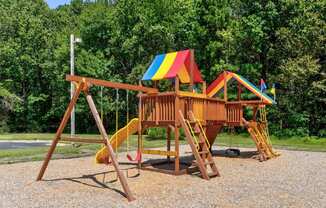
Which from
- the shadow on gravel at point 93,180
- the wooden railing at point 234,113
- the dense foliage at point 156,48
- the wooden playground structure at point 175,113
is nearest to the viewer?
the shadow on gravel at point 93,180

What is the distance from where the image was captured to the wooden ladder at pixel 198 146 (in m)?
11.3

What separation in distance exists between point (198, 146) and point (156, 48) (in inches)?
1118

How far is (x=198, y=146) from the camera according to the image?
38.9ft

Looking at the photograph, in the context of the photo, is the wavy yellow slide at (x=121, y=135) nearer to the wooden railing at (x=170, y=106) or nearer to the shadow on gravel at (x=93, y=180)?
the wooden railing at (x=170, y=106)

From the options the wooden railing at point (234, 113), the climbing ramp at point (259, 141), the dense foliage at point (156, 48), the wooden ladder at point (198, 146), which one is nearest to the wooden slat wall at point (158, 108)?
the wooden ladder at point (198, 146)

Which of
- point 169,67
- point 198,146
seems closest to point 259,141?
point 198,146

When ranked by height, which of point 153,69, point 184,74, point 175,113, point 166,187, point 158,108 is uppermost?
point 153,69

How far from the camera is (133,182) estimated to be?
10516mm

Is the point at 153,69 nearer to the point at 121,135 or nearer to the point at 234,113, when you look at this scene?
the point at 121,135

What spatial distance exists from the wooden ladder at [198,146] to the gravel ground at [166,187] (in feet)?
1.19

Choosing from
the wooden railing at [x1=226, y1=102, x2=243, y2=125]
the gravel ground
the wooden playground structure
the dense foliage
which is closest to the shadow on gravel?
the gravel ground

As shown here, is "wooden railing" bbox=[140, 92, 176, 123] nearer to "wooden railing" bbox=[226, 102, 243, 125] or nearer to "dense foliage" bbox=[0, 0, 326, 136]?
"wooden railing" bbox=[226, 102, 243, 125]

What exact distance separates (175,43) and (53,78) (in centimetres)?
1396

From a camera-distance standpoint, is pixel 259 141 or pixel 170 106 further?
pixel 259 141
